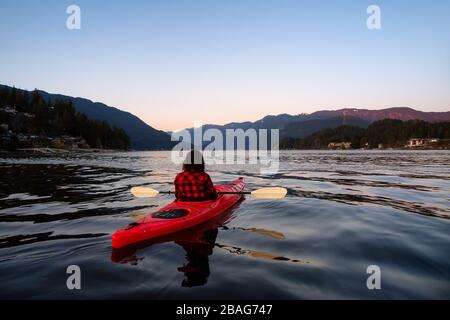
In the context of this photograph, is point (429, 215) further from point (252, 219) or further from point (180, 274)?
point (180, 274)

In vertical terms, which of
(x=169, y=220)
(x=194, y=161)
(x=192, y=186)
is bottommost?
(x=169, y=220)

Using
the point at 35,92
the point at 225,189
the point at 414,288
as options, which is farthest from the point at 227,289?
the point at 35,92

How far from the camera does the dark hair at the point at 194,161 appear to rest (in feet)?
34.4

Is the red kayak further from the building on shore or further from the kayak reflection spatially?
the building on shore

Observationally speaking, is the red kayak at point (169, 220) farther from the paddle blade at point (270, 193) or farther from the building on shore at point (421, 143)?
the building on shore at point (421, 143)

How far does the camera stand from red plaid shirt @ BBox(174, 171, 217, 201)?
35.6 feet

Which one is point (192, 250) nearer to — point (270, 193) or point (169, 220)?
point (169, 220)

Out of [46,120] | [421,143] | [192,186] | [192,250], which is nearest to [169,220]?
[192,250]

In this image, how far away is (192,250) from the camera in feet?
25.8

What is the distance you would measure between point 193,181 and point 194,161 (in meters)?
0.79

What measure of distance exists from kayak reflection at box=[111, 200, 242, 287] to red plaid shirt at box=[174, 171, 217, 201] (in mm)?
1108

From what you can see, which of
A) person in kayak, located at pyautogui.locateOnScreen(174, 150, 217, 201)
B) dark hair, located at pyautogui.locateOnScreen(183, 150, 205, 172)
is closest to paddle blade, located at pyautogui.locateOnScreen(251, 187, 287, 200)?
person in kayak, located at pyautogui.locateOnScreen(174, 150, 217, 201)
